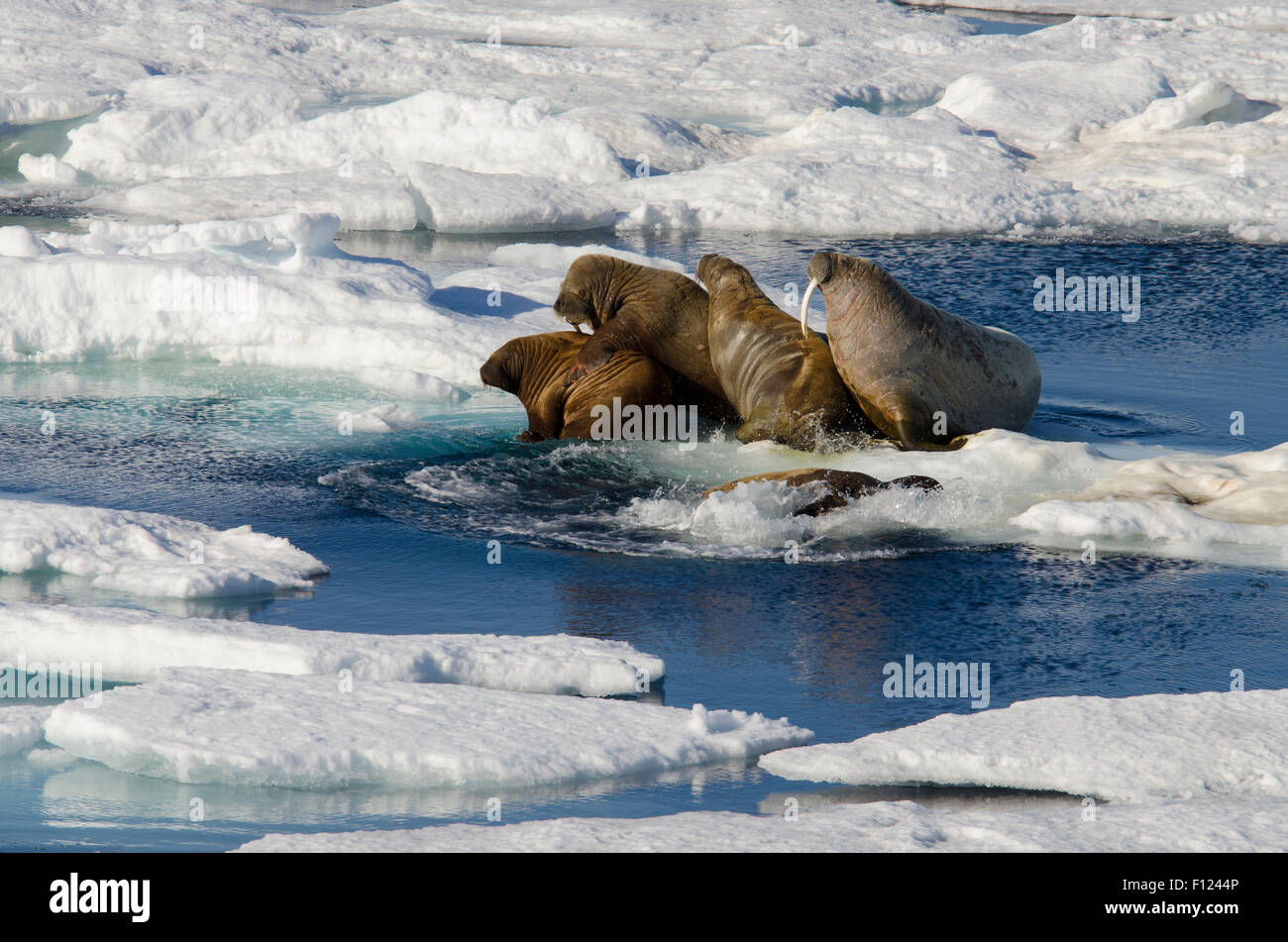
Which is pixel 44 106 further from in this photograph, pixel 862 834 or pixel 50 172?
pixel 862 834

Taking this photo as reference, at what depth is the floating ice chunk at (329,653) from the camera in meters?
4.78

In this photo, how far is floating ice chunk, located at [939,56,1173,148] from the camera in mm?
16875

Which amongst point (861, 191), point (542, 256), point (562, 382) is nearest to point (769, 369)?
point (562, 382)

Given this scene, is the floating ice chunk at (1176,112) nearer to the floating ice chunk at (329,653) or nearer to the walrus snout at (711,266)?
the walrus snout at (711,266)

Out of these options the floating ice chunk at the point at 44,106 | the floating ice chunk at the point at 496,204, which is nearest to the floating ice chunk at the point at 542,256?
the floating ice chunk at the point at 496,204

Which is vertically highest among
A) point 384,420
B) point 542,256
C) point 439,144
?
point 439,144

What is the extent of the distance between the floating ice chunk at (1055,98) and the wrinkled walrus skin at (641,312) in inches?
371

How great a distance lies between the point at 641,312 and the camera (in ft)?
27.3

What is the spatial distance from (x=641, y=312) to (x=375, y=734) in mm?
4512

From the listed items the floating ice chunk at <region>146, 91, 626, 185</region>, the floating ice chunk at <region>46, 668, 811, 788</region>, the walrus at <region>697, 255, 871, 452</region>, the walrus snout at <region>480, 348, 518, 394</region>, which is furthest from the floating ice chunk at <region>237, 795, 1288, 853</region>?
the floating ice chunk at <region>146, 91, 626, 185</region>

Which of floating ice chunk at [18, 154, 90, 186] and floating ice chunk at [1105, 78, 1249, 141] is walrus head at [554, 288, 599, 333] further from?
floating ice chunk at [1105, 78, 1249, 141]

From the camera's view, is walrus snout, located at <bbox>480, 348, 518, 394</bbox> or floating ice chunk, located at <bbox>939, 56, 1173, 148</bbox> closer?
walrus snout, located at <bbox>480, 348, 518, 394</bbox>

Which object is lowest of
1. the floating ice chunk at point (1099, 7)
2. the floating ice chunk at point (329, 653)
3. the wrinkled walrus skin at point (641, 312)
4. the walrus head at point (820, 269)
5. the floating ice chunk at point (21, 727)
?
the floating ice chunk at point (21, 727)

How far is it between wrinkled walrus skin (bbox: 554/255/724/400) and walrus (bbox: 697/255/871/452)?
0.14 metres
